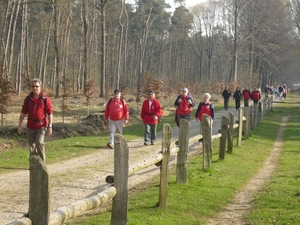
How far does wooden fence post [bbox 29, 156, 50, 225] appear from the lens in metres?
4.19

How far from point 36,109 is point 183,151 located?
3323 millimetres

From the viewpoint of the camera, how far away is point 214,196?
9.80 m

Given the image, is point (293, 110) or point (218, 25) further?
point (218, 25)

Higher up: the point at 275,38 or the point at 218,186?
the point at 275,38

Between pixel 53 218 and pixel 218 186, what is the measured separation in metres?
6.84

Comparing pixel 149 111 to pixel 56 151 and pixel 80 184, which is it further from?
pixel 80 184

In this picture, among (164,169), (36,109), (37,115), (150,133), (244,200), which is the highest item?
(36,109)

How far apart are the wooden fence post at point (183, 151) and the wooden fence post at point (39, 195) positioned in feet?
17.6

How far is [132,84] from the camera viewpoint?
3164 inches

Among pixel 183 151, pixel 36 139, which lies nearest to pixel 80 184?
pixel 36 139

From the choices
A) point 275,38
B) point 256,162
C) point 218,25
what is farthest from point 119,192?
point 218,25

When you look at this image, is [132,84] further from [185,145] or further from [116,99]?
[185,145]

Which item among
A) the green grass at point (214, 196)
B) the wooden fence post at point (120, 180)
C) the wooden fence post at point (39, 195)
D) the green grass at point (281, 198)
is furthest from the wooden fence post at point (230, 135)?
the wooden fence post at point (39, 195)

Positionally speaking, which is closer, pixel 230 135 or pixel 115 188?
pixel 115 188
